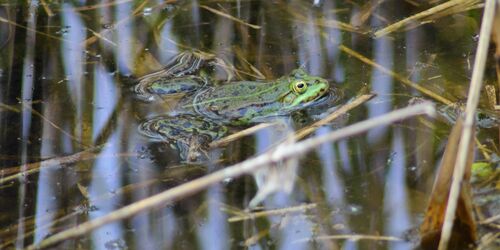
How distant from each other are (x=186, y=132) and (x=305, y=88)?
0.73m

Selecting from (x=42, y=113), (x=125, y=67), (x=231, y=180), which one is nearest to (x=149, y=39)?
(x=125, y=67)

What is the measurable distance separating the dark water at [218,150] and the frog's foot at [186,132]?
2.4 inches

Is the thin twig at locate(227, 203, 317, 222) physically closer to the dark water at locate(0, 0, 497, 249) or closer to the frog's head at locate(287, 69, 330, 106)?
the dark water at locate(0, 0, 497, 249)

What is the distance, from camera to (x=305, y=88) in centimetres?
407

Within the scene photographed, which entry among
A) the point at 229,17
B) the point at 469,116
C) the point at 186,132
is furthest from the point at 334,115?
the point at 469,116

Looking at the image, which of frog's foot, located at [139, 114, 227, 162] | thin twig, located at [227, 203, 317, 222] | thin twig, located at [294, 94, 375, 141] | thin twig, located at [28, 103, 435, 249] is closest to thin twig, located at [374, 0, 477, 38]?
thin twig, located at [294, 94, 375, 141]

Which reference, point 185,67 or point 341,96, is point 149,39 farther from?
point 341,96

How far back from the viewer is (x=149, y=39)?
4727 millimetres

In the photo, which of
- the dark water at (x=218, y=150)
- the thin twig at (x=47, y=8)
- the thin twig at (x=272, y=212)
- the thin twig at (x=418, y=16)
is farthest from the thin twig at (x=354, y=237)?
the thin twig at (x=47, y=8)

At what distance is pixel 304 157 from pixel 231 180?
39cm

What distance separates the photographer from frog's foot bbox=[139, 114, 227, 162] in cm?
361

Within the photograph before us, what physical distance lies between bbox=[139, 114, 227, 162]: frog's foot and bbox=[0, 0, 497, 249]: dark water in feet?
0.20

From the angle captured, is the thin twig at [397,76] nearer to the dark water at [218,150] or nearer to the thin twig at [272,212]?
the dark water at [218,150]

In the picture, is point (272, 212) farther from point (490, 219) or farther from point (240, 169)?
point (240, 169)
